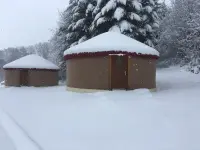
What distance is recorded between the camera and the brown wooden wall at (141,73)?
1561cm

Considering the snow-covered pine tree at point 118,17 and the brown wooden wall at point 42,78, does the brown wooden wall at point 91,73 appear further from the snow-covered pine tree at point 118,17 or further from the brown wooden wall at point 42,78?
the brown wooden wall at point 42,78

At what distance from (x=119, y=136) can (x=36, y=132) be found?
1.99 m

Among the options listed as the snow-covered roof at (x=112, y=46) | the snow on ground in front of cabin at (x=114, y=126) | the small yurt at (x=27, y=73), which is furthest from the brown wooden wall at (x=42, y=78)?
the snow on ground in front of cabin at (x=114, y=126)

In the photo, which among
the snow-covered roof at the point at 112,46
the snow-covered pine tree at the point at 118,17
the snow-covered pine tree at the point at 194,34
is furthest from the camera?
the snow-covered pine tree at the point at 118,17

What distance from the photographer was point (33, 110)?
416 inches

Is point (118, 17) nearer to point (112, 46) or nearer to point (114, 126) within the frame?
point (112, 46)

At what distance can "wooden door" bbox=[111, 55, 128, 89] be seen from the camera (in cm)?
1547

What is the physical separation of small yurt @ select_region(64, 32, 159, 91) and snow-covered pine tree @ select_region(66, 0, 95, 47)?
34.8 ft

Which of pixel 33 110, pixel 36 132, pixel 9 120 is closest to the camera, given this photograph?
pixel 36 132

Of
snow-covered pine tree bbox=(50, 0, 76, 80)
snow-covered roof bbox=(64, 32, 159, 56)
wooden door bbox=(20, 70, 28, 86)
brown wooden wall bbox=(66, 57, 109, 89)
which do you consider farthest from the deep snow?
snow-covered pine tree bbox=(50, 0, 76, 80)

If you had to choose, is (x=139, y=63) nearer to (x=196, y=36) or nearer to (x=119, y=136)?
(x=196, y=36)

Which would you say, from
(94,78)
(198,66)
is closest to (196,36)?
(198,66)

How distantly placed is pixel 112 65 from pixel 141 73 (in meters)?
1.65

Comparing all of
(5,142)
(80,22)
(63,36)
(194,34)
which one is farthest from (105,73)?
(63,36)
